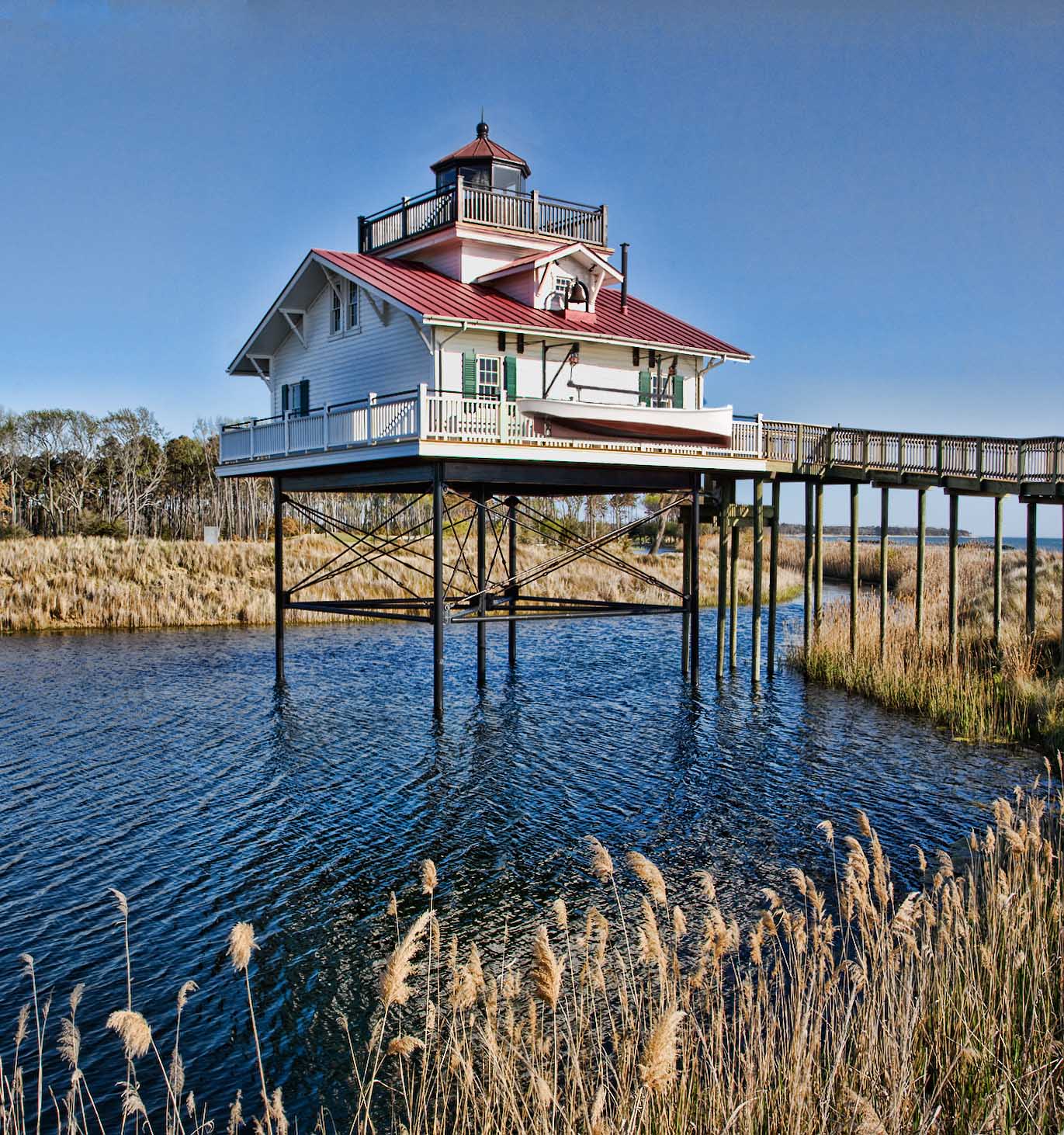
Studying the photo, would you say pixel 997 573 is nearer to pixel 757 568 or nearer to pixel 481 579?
pixel 757 568

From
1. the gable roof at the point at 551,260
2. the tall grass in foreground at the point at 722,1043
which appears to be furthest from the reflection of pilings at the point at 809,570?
the tall grass in foreground at the point at 722,1043

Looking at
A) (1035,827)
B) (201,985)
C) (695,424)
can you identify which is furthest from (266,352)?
(1035,827)

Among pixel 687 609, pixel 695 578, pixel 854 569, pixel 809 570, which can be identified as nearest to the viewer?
pixel 687 609

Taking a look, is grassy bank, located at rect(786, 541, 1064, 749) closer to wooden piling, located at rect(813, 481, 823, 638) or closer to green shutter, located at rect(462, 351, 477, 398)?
wooden piling, located at rect(813, 481, 823, 638)

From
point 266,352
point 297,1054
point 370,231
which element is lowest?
point 297,1054

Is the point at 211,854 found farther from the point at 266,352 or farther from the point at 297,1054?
the point at 266,352

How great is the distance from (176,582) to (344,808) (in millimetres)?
29682

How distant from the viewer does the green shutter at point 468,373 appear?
24.4 metres

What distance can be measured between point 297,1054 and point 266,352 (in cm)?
2494

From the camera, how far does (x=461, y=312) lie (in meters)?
23.9

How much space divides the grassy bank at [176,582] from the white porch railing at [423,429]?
14508mm

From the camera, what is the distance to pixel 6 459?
70.1 meters

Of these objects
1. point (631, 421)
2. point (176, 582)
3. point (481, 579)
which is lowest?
point (176, 582)

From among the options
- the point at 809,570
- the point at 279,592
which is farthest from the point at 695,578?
Answer: the point at 279,592
